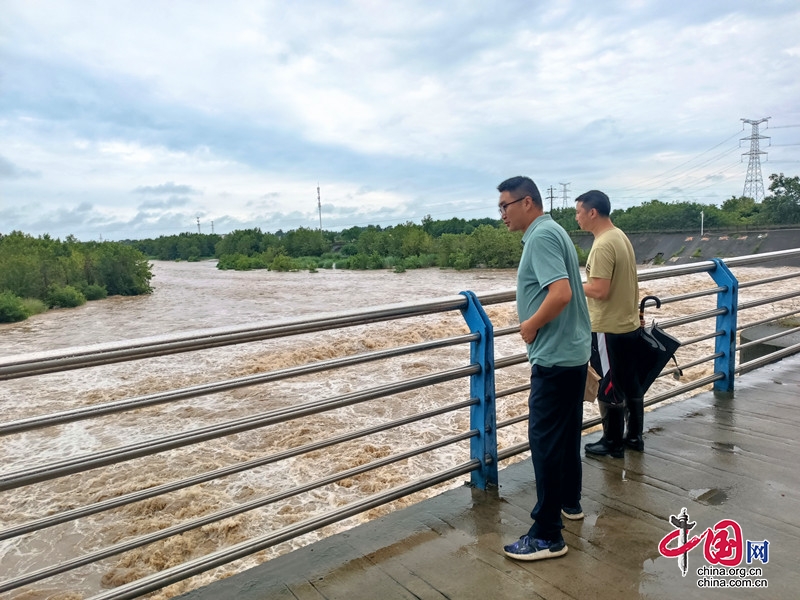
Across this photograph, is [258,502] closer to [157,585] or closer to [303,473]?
[157,585]

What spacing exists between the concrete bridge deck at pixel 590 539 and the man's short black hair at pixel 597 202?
1.35 m

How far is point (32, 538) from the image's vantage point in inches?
314

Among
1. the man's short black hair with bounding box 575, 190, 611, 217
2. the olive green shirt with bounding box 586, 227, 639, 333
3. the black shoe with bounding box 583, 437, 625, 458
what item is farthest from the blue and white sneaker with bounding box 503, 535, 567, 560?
the man's short black hair with bounding box 575, 190, 611, 217

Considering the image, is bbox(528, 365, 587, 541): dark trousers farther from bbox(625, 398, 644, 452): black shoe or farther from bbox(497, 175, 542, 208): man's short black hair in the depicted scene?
bbox(625, 398, 644, 452): black shoe

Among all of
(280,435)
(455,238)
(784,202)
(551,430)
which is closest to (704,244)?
(784,202)

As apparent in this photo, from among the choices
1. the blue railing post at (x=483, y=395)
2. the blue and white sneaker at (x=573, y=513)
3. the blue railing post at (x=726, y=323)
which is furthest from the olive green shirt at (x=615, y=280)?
the blue railing post at (x=726, y=323)

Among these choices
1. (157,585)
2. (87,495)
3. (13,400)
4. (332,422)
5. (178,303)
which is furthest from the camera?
(178,303)

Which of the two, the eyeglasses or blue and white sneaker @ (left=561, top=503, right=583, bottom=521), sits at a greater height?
the eyeglasses

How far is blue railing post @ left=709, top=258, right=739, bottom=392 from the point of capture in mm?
3980

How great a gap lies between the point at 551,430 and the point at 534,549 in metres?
0.46

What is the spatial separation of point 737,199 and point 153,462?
256 ft

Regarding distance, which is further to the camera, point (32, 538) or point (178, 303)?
point (178, 303)

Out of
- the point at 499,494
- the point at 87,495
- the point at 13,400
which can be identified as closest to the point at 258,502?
the point at 499,494

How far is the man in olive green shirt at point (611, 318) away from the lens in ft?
9.21
